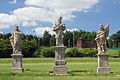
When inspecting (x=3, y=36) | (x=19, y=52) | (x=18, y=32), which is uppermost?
(x=3, y=36)

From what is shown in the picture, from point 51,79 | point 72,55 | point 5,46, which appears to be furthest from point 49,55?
point 51,79

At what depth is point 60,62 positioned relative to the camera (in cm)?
1884

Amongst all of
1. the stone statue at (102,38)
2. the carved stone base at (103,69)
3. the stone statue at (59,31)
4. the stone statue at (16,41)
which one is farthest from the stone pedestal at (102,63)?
the stone statue at (16,41)

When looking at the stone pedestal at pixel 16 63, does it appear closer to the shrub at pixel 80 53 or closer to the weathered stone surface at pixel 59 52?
the weathered stone surface at pixel 59 52

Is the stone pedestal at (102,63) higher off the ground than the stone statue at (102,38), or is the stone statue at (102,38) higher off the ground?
the stone statue at (102,38)

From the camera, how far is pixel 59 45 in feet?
62.0

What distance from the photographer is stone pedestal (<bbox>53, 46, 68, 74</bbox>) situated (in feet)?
61.3

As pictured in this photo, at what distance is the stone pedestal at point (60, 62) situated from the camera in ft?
61.3

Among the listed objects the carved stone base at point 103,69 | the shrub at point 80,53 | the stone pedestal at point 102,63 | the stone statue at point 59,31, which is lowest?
the carved stone base at point 103,69

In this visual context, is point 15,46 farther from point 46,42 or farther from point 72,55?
point 46,42

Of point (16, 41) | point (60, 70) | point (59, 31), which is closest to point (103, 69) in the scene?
point (60, 70)

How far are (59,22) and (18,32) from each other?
361 cm

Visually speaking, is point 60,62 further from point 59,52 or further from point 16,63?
point 16,63

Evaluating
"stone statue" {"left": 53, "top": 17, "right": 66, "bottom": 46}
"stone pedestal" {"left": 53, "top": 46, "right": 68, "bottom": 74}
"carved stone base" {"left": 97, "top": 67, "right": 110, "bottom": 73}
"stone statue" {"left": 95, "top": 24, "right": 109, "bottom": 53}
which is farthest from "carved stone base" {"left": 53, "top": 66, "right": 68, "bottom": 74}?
"stone statue" {"left": 95, "top": 24, "right": 109, "bottom": 53}
